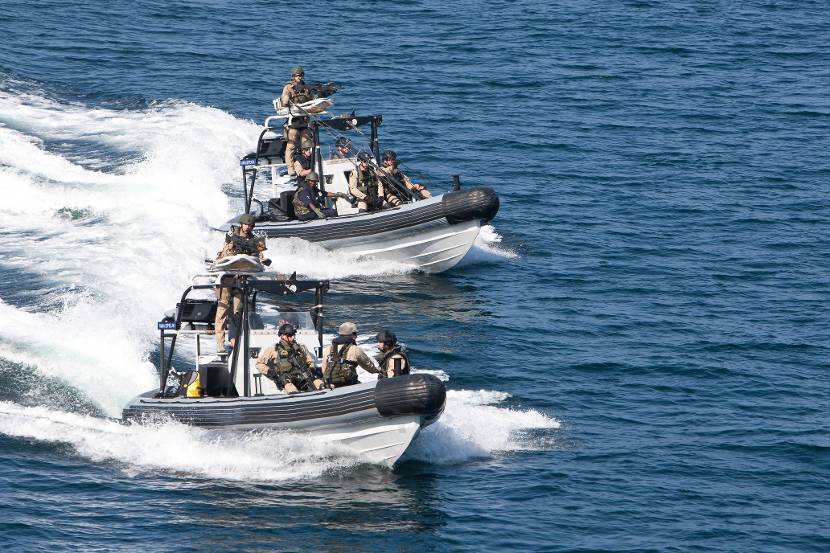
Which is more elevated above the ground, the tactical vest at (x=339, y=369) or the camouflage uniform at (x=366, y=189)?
the camouflage uniform at (x=366, y=189)

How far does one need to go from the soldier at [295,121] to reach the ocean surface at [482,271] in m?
2.34

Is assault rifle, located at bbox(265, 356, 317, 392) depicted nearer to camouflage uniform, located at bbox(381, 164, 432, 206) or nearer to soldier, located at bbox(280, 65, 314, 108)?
camouflage uniform, located at bbox(381, 164, 432, 206)

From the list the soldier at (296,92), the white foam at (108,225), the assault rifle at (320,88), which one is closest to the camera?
the white foam at (108,225)

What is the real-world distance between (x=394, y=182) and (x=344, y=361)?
9884 millimetres

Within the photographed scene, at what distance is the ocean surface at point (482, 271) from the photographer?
18.8 metres

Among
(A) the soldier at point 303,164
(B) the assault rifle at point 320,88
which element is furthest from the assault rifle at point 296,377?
(B) the assault rifle at point 320,88

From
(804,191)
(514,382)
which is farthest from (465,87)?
(514,382)

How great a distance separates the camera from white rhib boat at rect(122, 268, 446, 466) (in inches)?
748

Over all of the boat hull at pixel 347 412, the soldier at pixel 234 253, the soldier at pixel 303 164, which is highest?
the soldier at pixel 303 164

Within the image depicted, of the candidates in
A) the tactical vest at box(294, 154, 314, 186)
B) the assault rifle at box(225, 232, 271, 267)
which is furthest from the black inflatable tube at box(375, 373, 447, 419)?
the tactical vest at box(294, 154, 314, 186)

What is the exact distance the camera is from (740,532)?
60.5 ft

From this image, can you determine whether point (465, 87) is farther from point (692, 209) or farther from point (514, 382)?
point (514, 382)

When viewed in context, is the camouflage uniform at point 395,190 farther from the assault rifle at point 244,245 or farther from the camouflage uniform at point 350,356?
the camouflage uniform at point 350,356

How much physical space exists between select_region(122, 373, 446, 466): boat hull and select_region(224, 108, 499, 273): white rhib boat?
9187mm
